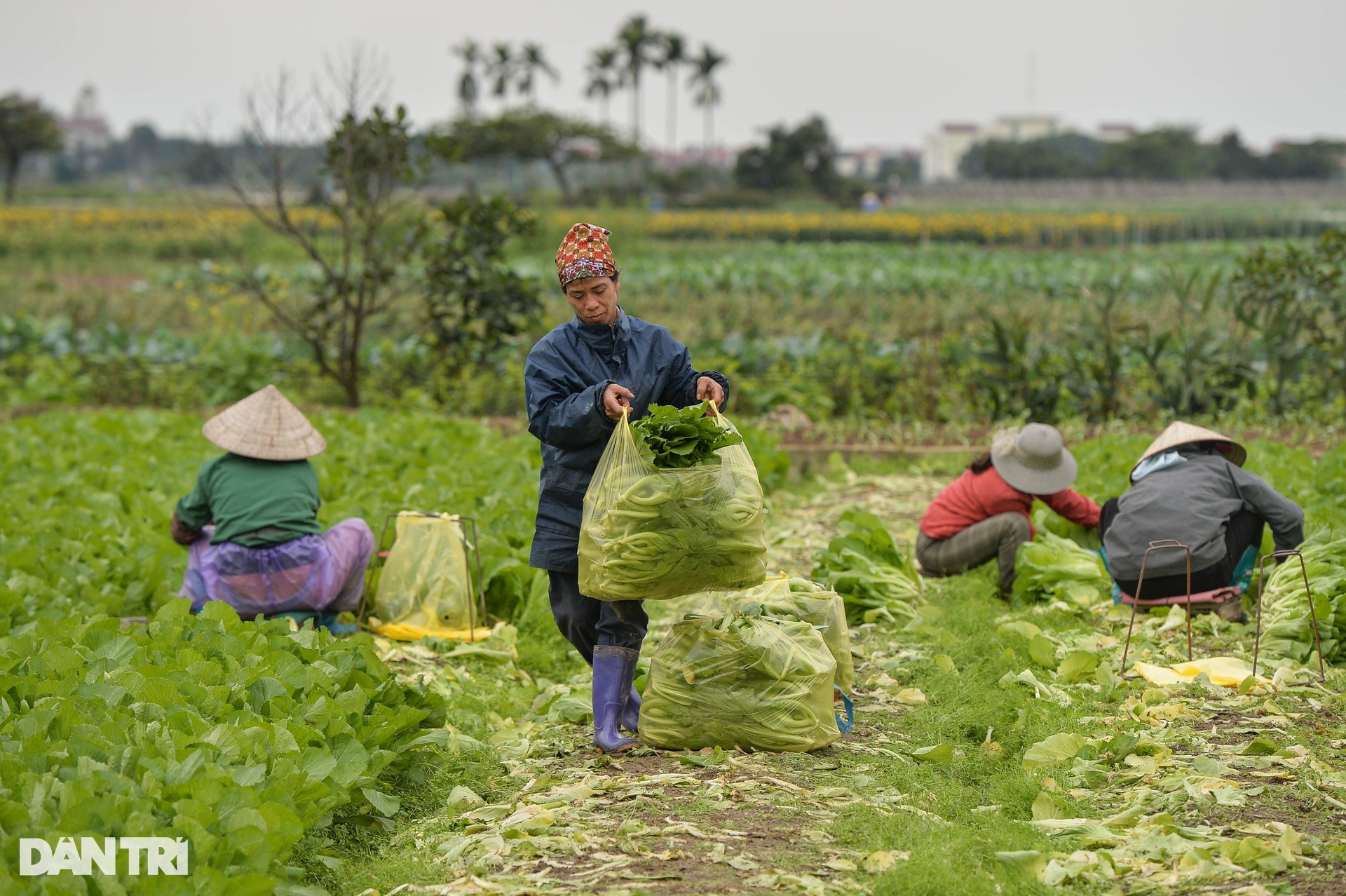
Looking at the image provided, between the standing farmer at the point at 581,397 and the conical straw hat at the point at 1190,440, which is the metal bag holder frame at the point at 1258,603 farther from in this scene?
the standing farmer at the point at 581,397

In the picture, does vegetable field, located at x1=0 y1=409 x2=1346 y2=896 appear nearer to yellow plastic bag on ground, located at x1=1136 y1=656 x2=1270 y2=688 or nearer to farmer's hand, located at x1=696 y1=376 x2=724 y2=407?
yellow plastic bag on ground, located at x1=1136 y1=656 x2=1270 y2=688

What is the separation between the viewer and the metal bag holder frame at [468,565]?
5.62 m

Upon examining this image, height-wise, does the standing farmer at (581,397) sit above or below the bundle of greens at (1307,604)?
above

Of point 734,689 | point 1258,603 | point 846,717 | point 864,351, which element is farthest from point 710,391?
point 864,351

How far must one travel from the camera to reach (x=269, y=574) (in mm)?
5445

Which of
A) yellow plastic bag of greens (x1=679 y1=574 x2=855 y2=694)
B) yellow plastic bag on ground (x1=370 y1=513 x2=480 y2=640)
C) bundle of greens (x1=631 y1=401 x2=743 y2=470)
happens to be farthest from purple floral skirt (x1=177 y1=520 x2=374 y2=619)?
bundle of greens (x1=631 y1=401 x2=743 y2=470)

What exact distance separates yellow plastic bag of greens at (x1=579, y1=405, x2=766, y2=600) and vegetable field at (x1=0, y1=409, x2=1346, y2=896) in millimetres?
95

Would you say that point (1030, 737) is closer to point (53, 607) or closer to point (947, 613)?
point (947, 613)

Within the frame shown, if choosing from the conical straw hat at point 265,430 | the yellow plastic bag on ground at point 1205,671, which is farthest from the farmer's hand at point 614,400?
the yellow plastic bag on ground at point 1205,671

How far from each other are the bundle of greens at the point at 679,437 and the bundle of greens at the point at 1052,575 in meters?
2.53

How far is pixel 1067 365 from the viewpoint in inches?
416

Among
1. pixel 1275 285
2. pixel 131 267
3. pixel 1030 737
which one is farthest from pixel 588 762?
pixel 131 267

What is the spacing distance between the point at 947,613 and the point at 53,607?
3.89 metres

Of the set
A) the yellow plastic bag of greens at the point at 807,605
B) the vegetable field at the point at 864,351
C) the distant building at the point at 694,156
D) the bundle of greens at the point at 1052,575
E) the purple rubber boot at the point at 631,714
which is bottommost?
the purple rubber boot at the point at 631,714
